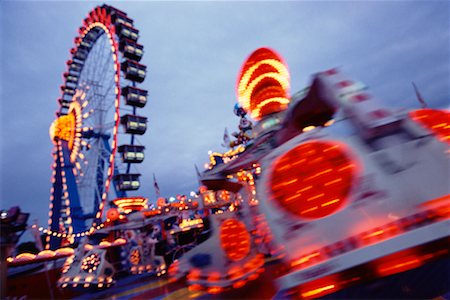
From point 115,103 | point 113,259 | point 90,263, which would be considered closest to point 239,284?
point 90,263

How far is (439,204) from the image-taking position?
252 cm

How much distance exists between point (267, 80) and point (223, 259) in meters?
3.94

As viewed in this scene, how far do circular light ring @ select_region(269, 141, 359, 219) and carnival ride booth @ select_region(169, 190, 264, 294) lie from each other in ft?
8.03

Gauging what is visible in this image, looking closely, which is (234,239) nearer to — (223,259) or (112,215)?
(223,259)

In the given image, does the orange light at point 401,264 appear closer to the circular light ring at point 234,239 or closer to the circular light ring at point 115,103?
the circular light ring at point 234,239

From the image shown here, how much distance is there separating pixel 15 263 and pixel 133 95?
42.4 feet

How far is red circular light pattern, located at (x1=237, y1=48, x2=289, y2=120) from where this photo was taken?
5883 mm

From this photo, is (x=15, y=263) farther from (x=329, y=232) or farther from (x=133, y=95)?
(x=133, y=95)

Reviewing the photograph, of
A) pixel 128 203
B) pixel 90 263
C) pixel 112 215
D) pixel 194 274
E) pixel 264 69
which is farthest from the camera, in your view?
pixel 128 203

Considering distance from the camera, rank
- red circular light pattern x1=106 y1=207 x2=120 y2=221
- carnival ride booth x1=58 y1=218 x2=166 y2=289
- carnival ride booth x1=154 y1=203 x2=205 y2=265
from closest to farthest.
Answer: carnival ride booth x1=58 y1=218 x2=166 y2=289, carnival ride booth x1=154 y1=203 x2=205 y2=265, red circular light pattern x1=106 y1=207 x2=120 y2=221

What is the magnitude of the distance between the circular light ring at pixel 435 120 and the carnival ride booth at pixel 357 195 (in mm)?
14

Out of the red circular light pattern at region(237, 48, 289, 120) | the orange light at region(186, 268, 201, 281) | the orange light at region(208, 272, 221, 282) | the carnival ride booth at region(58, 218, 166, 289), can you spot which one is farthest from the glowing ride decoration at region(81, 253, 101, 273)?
the red circular light pattern at region(237, 48, 289, 120)

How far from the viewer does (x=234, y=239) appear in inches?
209

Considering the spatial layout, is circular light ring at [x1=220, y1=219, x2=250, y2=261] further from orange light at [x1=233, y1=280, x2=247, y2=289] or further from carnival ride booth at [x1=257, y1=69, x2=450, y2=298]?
carnival ride booth at [x1=257, y1=69, x2=450, y2=298]
